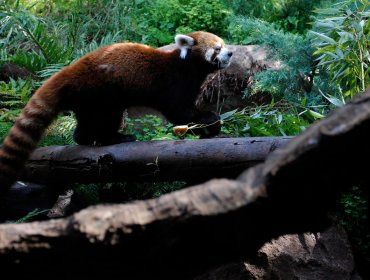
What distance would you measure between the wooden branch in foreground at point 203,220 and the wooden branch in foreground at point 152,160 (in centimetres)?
186

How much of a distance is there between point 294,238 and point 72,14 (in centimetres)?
518

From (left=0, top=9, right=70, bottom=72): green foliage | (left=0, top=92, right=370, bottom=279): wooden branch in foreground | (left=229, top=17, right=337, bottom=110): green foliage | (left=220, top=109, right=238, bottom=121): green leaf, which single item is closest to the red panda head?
(left=220, top=109, right=238, bottom=121): green leaf

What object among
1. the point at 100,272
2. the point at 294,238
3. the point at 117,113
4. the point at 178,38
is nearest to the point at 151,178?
the point at 117,113

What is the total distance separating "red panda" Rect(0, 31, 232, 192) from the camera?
139 inches

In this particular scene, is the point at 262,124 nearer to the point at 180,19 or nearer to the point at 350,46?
the point at 350,46

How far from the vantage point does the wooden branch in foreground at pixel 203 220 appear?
1197 millimetres

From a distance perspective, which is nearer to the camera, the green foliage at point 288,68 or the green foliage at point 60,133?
the green foliage at point 60,133

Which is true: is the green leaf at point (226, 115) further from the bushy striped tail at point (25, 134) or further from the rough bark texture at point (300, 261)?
the bushy striped tail at point (25, 134)

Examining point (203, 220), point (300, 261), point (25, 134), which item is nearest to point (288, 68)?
point (300, 261)

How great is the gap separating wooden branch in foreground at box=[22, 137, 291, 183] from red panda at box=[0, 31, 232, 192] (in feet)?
0.90

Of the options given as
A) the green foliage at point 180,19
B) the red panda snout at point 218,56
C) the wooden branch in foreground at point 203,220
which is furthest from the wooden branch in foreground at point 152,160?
the green foliage at point 180,19

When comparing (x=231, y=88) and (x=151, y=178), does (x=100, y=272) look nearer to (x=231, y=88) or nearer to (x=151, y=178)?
(x=151, y=178)

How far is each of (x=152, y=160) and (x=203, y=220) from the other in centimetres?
231

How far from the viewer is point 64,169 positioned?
377 centimetres
